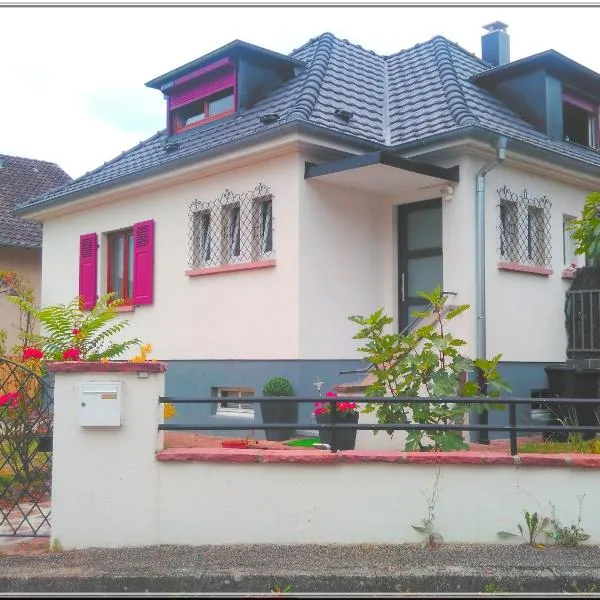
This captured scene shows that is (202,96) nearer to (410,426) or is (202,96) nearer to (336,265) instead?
(336,265)

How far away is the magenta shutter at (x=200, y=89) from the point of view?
12055 millimetres

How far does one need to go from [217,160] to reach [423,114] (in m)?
2.87

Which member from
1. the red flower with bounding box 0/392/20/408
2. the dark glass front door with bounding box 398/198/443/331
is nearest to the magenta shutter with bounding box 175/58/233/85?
the dark glass front door with bounding box 398/198/443/331

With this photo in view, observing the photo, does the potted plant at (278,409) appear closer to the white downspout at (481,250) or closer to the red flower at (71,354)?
the white downspout at (481,250)

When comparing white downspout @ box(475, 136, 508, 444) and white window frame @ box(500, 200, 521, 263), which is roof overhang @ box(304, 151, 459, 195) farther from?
white window frame @ box(500, 200, 521, 263)

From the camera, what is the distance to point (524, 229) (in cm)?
1065

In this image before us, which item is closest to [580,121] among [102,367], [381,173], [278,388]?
[381,173]

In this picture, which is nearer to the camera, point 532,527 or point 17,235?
point 532,527

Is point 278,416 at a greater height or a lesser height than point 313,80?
lesser

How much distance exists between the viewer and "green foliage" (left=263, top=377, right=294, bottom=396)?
366 inches

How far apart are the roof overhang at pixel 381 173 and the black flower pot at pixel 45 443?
15.4 ft

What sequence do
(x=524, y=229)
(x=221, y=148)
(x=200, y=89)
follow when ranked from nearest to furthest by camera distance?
(x=221, y=148) < (x=524, y=229) < (x=200, y=89)

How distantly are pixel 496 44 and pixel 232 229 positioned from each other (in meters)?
6.91

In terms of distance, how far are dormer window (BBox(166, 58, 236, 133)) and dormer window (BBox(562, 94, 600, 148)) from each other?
534 cm
